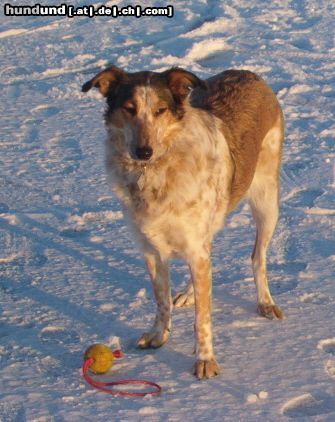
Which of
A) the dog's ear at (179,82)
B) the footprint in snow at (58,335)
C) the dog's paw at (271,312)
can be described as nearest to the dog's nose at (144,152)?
the dog's ear at (179,82)

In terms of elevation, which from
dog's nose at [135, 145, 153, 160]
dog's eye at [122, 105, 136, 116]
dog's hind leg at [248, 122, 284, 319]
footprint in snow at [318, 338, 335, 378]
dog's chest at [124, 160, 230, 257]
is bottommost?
footprint in snow at [318, 338, 335, 378]

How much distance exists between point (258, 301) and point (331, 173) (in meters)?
2.05

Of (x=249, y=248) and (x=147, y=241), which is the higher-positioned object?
(x=147, y=241)

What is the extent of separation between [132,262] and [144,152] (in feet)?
5.09

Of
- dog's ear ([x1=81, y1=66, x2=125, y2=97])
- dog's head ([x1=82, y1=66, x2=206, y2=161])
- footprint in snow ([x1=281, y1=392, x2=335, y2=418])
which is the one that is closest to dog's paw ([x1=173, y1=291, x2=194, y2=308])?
dog's head ([x1=82, y1=66, x2=206, y2=161])

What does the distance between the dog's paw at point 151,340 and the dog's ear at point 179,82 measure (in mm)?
1278

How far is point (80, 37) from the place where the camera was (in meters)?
10.4

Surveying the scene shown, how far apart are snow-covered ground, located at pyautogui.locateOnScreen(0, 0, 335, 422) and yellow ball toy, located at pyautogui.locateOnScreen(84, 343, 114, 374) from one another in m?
0.08

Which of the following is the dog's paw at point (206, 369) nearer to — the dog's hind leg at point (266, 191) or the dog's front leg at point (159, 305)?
the dog's front leg at point (159, 305)

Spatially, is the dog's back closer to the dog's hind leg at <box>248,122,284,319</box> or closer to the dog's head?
the dog's hind leg at <box>248,122,284,319</box>

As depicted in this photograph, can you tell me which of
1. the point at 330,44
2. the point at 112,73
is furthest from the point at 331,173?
the point at 330,44

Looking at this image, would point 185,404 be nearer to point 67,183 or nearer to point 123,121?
point 123,121

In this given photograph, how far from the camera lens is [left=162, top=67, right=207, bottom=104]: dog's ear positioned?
4078mm

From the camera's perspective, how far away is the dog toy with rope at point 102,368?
3.88m
